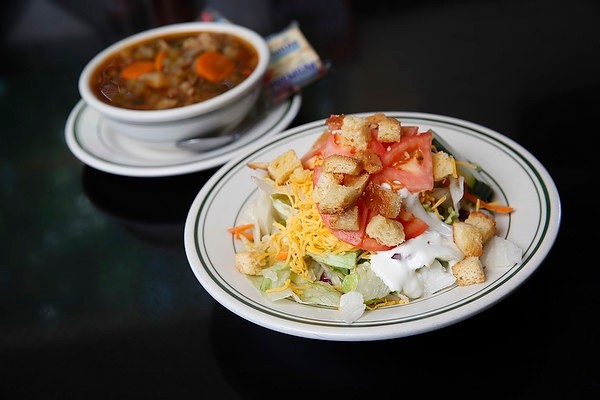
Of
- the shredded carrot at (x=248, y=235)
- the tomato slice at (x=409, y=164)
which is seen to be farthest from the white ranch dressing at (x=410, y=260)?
the shredded carrot at (x=248, y=235)

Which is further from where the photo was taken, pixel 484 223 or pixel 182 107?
pixel 182 107

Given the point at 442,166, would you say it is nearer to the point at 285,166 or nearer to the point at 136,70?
the point at 285,166

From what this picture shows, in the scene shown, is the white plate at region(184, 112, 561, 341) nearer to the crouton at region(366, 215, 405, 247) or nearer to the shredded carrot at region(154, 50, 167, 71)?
the crouton at region(366, 215, 405, 247)

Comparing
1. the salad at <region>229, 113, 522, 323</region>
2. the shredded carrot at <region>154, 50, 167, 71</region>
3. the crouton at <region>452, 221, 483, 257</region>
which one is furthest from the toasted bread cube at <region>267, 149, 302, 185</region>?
the shredded carrot at <region>154, 50, 167, 71</region>

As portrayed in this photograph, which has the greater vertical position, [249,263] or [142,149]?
[249,263]

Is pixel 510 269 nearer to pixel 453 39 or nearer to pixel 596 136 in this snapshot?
pixel 596 136

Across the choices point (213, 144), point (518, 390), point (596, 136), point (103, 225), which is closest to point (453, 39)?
point (596, 136)

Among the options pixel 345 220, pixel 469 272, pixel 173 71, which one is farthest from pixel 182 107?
pixel 469 272

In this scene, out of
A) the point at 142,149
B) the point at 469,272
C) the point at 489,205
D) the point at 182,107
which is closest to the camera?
the point at 469,272
